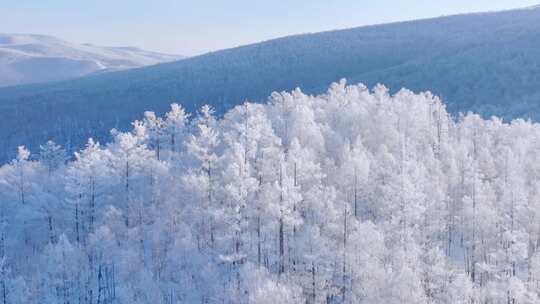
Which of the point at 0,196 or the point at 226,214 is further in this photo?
the point at 0,196

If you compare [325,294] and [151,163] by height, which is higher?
[151,163]

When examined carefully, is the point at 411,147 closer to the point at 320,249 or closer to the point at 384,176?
the point at 384,176

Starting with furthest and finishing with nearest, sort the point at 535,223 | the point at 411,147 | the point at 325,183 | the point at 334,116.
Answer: the point at 334,116
the point at 411,147
the point at 325,183
the point at 535,223

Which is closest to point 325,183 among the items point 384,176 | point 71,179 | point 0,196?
point 384,176

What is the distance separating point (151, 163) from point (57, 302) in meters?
22.9

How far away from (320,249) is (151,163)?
3025 cm

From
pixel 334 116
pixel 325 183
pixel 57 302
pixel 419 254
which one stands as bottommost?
pixel 57 302

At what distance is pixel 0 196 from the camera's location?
94125mm

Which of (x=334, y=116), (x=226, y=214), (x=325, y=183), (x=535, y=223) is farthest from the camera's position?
(x=334, y=116)

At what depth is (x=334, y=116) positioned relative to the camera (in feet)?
338

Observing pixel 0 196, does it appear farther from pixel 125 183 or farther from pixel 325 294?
pixel 325 294

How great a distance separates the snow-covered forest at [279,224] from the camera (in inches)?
2488

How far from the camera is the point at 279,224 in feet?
225

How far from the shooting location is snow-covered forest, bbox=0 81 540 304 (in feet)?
207
